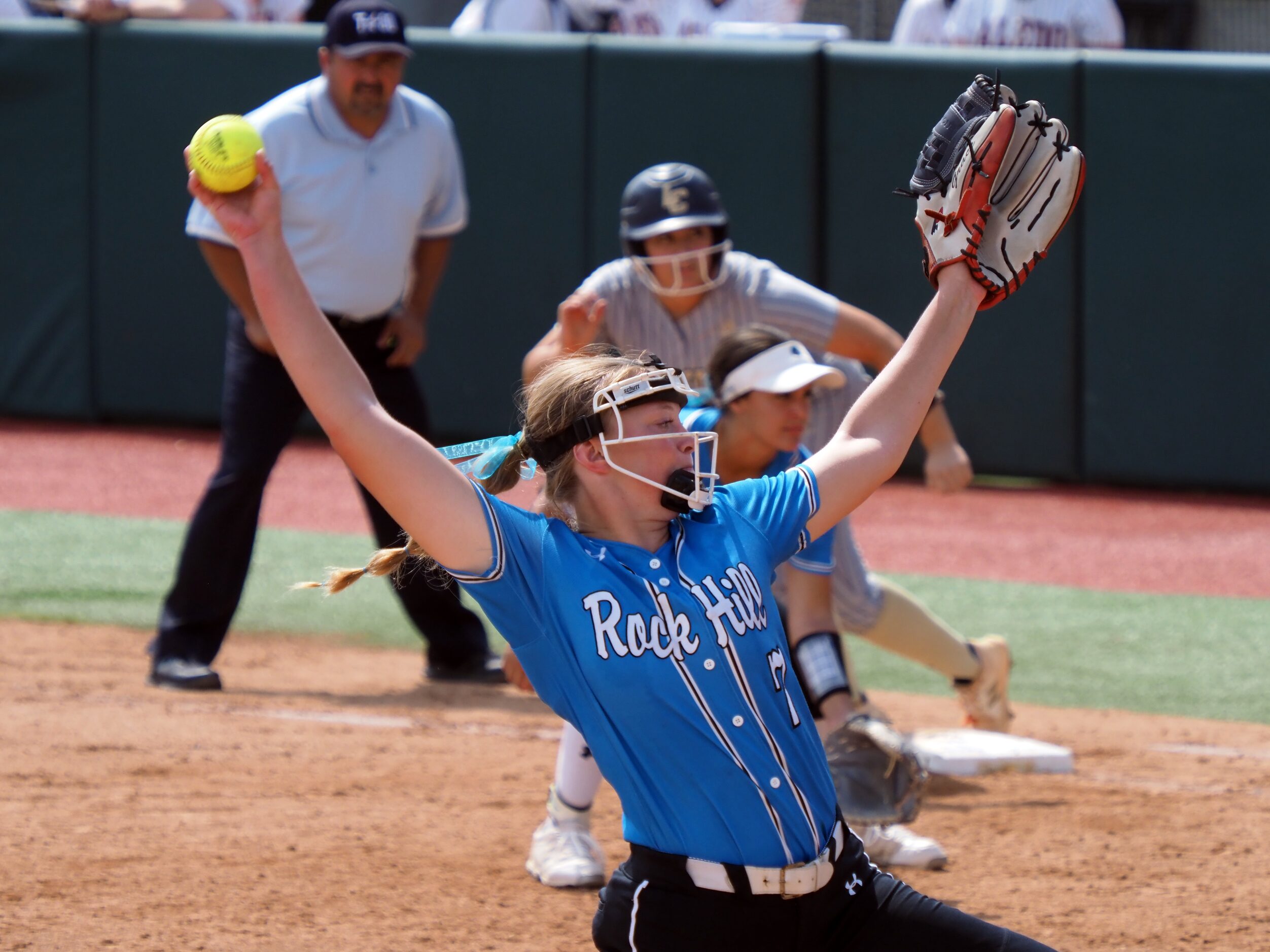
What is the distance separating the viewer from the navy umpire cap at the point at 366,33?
219 inches

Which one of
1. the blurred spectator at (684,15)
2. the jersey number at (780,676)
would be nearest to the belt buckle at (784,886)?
the jersey number at (780,676)

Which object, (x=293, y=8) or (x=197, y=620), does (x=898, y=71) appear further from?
(x=197, y=620)

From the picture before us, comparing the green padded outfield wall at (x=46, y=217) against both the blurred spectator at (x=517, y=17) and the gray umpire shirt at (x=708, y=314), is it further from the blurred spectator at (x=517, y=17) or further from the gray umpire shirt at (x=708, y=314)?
the gray umpire shirt at (x=708, y=314)

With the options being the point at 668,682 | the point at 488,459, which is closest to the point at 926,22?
the point at 488,459

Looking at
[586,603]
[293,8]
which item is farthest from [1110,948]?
[293,8]

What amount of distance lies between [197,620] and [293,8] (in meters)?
6.65

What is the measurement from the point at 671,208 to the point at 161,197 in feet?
20.4

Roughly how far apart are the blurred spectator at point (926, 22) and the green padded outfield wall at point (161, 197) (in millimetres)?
3516

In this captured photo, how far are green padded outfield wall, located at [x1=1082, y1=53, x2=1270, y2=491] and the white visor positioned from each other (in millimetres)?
5184

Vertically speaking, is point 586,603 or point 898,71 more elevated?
point 898,71

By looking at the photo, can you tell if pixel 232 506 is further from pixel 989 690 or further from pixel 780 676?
pixel 780 676

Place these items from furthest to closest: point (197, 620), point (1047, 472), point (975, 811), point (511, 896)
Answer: point (1047, 472)
point (197, 620)
point (975, 811)
point (511, 896)

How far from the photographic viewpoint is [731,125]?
953 centimetres

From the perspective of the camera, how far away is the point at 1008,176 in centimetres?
286
